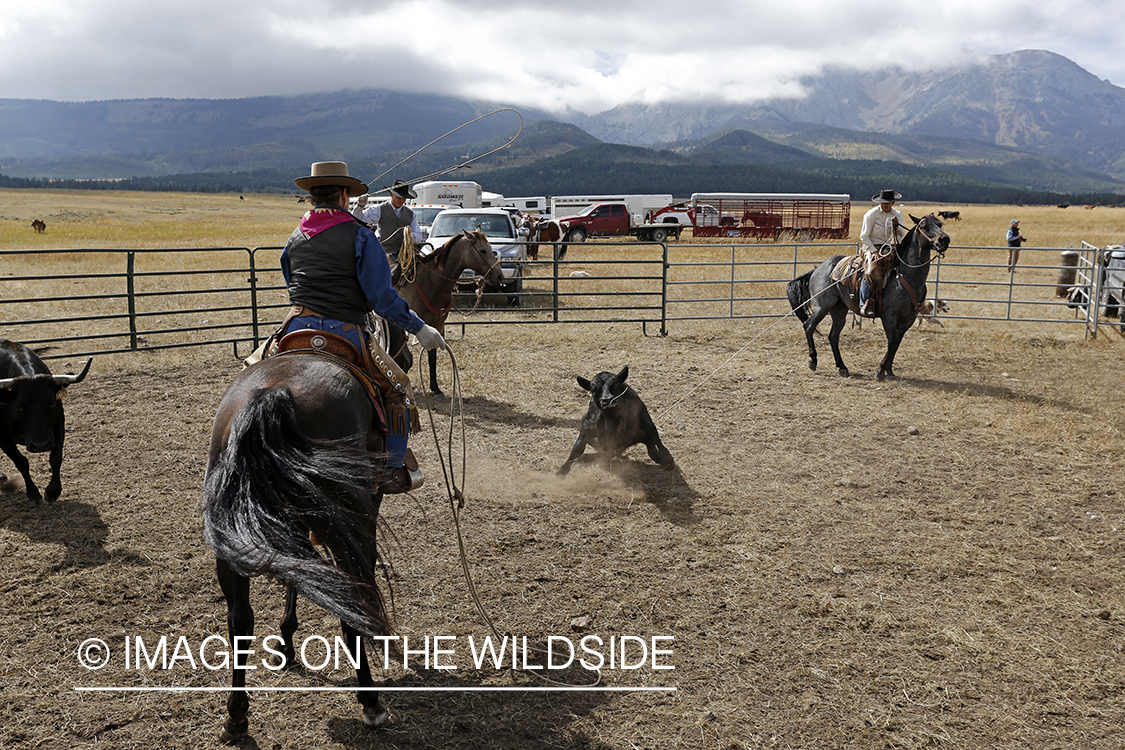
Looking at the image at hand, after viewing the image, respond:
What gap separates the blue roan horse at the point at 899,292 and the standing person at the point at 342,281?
750 centimetres

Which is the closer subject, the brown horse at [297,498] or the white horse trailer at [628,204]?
the brown horse at [297,498]

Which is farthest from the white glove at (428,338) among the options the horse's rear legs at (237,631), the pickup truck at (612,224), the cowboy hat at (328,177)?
the pickup truck at (612,224)

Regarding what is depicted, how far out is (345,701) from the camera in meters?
3.26

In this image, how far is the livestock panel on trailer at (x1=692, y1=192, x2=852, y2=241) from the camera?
3925cm

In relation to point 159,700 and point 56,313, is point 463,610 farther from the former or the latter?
point 56,313

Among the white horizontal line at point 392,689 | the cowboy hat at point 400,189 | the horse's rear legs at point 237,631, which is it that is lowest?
the white horizontal line at point 392,689

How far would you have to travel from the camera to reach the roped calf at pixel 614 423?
5.98m

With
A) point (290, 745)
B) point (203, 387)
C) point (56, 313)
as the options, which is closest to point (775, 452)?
point (290, 745)

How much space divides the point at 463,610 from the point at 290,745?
1200 millimetres

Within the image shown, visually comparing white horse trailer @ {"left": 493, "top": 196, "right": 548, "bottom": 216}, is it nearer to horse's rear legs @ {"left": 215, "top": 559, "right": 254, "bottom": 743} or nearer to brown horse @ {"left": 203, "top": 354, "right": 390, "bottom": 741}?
brown horse @ {"left": 203, "top": 354, "right": 390, "bottom": 741}

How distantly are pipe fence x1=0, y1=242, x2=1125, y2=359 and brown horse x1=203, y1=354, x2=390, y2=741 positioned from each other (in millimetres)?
4962

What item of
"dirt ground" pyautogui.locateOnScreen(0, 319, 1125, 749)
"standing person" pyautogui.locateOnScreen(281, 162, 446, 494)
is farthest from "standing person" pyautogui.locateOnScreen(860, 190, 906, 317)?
"standing person" pyautogui.locateOnScreen(281, 162, 446, 494)

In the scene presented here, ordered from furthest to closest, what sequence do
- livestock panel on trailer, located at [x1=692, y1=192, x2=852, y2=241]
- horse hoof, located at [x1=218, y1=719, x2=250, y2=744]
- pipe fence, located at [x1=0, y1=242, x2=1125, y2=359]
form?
livestock panel on trailer, located at [x1=692, y1=192, x2=852, y2=241]
pipe fence, located at [x1=0, y1=242, x2=1125, y2=359]
horse hoof, located at [x1=218, y1=719, x2=250, y2=744]

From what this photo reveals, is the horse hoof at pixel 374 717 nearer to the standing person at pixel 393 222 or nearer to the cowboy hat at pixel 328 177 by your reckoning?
the cowboy hat at pixel 328 177
